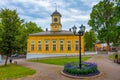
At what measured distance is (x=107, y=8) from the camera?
146 feet

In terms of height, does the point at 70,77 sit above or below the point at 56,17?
below

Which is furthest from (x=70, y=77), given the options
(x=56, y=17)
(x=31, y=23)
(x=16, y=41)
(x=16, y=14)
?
(x=31, y=23)

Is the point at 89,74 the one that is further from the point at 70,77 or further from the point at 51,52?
the point at 51,52

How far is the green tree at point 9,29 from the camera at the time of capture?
26.7m

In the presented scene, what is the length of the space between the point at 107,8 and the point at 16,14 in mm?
24760

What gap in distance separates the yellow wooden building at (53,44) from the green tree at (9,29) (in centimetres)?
1946

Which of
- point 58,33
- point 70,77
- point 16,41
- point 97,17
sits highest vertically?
point 97,17

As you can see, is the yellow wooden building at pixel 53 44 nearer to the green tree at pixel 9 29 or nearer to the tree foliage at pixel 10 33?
the tree foliage at pixel 10 33

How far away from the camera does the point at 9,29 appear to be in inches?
1080

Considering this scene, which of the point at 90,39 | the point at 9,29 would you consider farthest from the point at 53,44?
the point at 90,39

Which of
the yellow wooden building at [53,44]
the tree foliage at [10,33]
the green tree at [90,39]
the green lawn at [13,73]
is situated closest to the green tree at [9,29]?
the tree foliage at [10,33]

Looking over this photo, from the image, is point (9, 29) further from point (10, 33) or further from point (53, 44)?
point (53, 44)

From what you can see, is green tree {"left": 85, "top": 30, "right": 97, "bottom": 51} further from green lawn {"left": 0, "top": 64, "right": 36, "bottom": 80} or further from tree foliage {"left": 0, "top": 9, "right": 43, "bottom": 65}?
green lawn {"left": 0, "top": 64, "right": 36, "bottom": 80}

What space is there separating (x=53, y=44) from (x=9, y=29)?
68.3 feet
